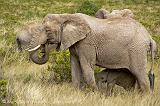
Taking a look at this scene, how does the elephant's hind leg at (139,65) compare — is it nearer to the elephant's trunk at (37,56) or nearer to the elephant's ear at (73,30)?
the elephant's ear at (73,30)

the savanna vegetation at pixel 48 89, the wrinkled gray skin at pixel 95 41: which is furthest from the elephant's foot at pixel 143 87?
the savanna vegetation at pixel 48 89

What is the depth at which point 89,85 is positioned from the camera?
8.40 metres

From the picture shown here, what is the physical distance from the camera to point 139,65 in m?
8.35

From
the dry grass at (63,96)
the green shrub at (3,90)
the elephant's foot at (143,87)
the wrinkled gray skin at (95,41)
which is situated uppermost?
the wrinkled gray skin at (95,41)

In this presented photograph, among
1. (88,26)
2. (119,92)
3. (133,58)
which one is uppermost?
(88,26)

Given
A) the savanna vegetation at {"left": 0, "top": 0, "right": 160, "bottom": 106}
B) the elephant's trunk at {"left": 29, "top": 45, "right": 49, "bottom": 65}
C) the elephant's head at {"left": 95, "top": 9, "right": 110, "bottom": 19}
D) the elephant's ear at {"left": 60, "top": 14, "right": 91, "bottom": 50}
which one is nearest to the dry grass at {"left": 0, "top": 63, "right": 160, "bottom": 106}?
the savanna vegetation at {"left": 0, "top": 0, "right": 160, "bottom": 106}

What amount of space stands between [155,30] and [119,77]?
13184 millimetres

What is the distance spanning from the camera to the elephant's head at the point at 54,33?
26.6 feet

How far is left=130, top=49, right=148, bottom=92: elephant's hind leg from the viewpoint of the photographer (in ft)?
27.4

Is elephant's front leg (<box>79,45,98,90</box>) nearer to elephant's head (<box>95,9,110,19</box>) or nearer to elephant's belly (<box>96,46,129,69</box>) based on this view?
elephant's belly (<box>96,46,129,69</box>)

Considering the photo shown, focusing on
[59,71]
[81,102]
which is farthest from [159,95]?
[59,71]

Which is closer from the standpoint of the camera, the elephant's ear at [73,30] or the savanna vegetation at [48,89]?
the savanna vegetation at [48,89]

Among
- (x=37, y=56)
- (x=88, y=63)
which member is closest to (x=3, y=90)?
(x=37, y=56)

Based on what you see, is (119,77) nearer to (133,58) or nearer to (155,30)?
(133,58)
